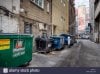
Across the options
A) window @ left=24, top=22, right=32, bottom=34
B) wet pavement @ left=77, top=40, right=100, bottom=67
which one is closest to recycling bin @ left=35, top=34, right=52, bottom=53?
window @ left=24, top=22, right=32, bottom=34

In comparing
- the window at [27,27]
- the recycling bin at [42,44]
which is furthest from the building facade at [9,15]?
the recycling bin at [42,44]

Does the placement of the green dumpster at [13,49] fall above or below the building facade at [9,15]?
below

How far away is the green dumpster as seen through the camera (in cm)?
797

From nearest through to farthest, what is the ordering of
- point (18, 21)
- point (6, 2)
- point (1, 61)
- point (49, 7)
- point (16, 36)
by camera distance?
1. point (1, 61)
2. point (16, 36)
3. point (6, 2)
4. point (18, 21)
5. point (49, 7)

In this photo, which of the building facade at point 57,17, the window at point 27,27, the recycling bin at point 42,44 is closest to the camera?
the window at point 27,27

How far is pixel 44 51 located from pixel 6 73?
13.5 m

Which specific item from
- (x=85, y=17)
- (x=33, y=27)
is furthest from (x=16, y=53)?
(x=85, y=17)

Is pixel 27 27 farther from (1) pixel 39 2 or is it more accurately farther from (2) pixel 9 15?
(1) pixel 39 2

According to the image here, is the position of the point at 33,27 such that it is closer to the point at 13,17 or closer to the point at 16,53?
the point at 13,17

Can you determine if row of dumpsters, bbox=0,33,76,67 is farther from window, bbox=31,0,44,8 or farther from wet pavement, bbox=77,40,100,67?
window, bbox=31,0,44,8

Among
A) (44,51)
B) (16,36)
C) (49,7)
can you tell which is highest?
(49,7)

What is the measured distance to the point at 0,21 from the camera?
40.8 feet

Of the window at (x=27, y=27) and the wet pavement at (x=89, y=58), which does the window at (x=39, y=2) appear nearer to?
the window at (x=27, y=27)

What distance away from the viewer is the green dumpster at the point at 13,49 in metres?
7.97
